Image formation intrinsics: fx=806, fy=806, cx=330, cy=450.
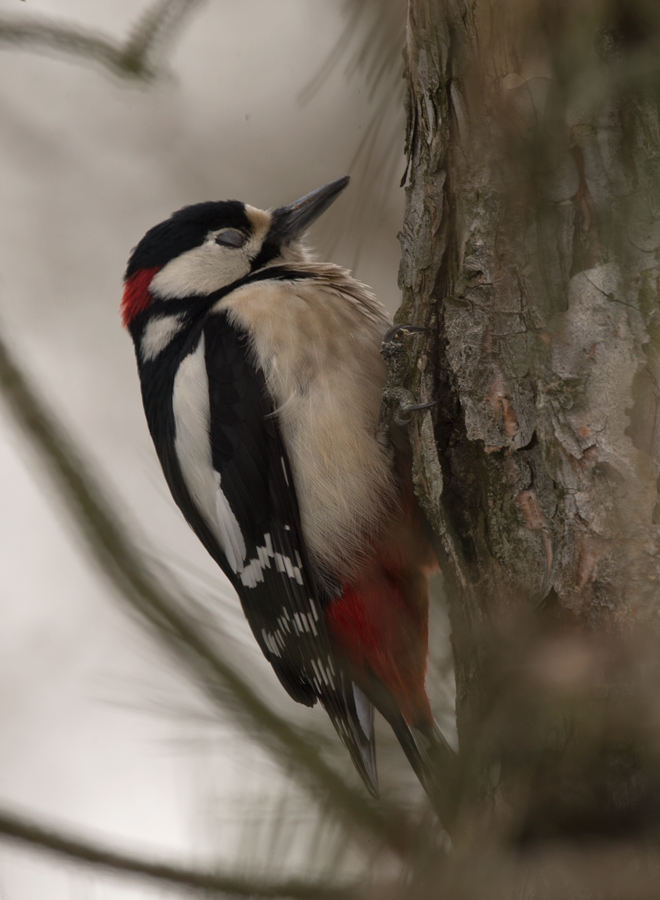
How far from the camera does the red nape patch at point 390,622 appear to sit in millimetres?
1888

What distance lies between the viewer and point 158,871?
0.78 m

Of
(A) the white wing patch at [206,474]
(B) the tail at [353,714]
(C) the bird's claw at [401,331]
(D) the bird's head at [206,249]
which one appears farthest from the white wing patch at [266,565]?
(D) the bird's head at [206,249]

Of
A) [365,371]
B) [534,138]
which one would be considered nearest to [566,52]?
[534,138]

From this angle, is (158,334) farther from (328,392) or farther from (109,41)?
(109,41)

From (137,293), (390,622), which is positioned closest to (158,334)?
(137,293)

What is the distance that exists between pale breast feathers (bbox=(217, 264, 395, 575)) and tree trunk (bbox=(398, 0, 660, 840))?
217 millimetres

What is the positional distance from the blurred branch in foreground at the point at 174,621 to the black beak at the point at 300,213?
105cm

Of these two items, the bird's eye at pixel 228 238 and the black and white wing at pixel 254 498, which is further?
the bird's eye at pixel 228 238

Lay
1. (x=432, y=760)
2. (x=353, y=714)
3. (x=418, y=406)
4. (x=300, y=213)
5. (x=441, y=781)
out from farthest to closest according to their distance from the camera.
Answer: (x=300, y=213) < (x=353, y=714) < (x=418, y=406) < (x=432, y=760) < (x=441, y=781)

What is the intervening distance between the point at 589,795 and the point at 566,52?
56 cm

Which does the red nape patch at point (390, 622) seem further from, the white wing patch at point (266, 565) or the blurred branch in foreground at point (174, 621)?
the blurred branch in foreground at point (174, 621)

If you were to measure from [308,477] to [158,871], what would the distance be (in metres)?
1.14

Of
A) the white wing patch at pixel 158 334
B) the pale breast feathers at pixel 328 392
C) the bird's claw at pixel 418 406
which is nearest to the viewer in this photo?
the bird's claw at pixel 418 406

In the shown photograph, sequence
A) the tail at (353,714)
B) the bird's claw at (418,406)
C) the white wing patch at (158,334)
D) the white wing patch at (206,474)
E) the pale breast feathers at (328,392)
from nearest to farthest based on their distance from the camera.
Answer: the tail at (353,714) < the bird's claw at (418,406) < the pale breast feathers at (328,392) < the white wing patch at (206,474) < the white wing patch at (158,334)
